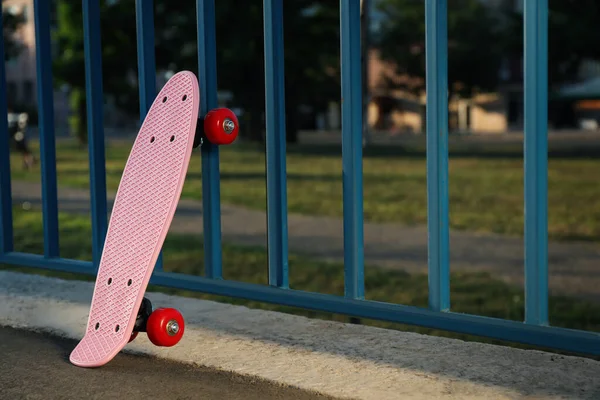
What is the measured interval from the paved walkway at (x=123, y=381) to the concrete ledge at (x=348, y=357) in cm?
6

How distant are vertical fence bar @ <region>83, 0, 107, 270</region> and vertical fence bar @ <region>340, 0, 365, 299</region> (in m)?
1.29

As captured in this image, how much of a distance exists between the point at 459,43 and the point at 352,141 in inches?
2250

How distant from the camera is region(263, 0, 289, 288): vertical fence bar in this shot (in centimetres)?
362

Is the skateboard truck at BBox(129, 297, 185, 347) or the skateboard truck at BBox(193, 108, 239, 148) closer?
the skateboard truck at BBox(129, 297, 185, 347)

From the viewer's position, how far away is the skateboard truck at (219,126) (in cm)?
362

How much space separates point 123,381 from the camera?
3084mm

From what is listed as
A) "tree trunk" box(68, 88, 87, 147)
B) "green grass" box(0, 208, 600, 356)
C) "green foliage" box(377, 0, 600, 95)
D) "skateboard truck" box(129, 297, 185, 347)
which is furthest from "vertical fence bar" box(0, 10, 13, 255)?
"green foliage" box(377, 0, 600, 95)

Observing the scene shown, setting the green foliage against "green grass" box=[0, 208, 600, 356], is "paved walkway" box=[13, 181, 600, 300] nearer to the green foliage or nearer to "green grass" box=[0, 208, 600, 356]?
"green grass" box=[0, 208, 600, 356]

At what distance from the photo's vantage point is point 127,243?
11.4 feet

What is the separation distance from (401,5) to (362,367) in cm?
5990

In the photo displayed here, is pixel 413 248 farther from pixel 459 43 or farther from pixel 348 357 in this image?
pixel 459 43

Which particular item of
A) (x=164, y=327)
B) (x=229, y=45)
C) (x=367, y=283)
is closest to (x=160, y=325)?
(x=164, y=327)

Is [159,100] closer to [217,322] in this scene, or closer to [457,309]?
[217,322]

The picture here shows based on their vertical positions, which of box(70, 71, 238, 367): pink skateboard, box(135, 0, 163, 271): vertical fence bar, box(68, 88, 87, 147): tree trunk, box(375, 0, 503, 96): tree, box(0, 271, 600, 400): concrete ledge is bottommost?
box(0, 271, 600, 400): concrete ledge
